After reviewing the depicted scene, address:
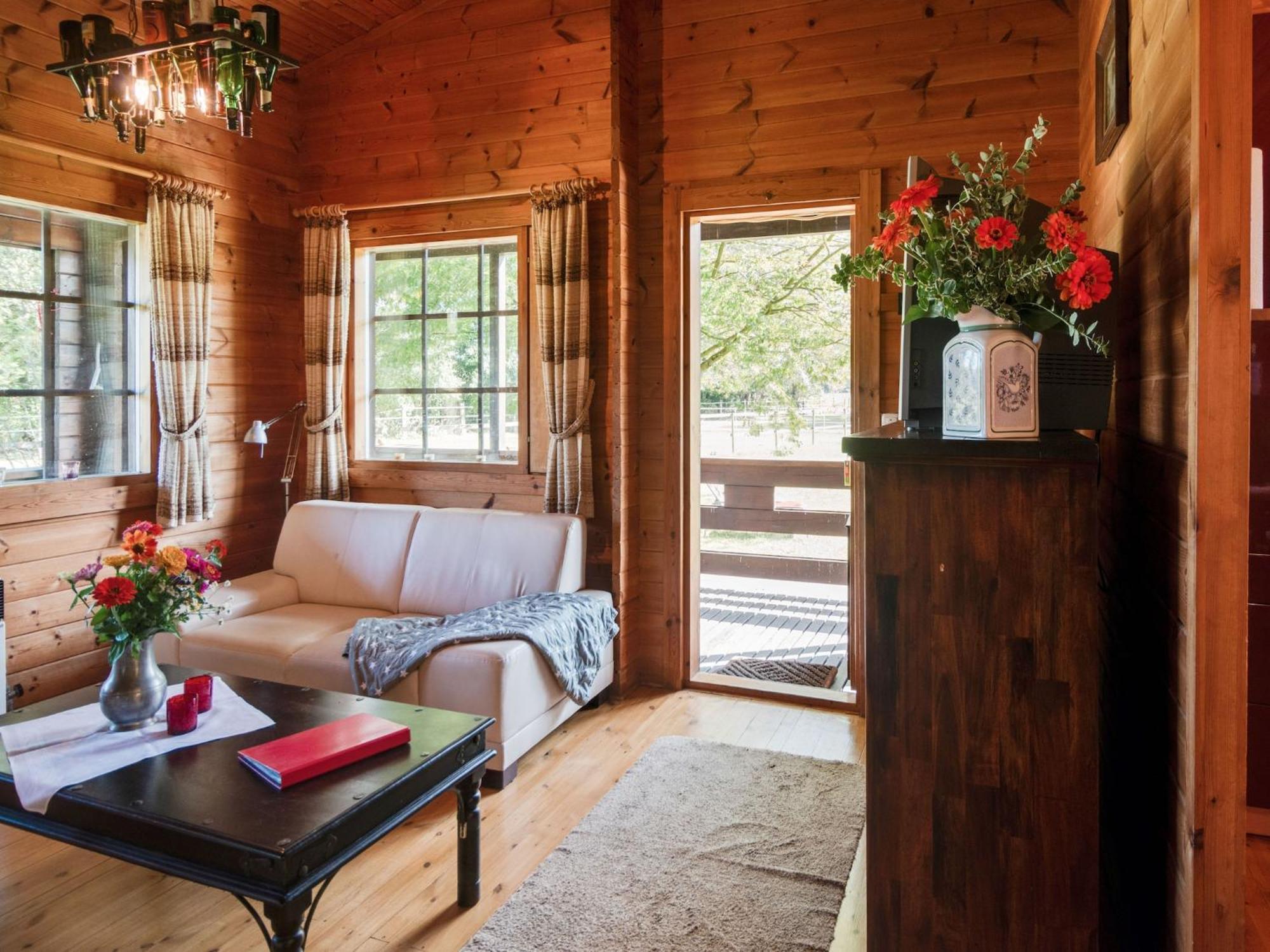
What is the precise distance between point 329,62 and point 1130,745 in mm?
4705

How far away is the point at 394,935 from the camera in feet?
7.13

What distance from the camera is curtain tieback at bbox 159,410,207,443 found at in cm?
396

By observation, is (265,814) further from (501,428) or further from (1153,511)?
(501,428)

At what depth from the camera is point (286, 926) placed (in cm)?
168

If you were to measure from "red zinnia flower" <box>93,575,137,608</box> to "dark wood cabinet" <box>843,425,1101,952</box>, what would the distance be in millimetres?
1796

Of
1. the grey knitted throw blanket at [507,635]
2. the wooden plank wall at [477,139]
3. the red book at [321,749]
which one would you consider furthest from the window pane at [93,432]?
the red book at [321,749]

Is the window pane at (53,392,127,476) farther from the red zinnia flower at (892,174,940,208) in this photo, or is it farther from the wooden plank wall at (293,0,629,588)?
the red zinnia flower at (892,174,940,208)

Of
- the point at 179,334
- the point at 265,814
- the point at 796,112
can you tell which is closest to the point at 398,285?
the point at 179,334

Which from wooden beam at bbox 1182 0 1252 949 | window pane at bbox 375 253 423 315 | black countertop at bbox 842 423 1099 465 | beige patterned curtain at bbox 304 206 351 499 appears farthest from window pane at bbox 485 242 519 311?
wooden beam at bbox 1182 0 1252 949

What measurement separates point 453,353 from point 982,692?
355 centimetres

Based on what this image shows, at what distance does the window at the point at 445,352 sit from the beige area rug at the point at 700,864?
6.46 ft

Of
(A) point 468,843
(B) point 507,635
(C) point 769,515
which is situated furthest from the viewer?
(C) point 769,515

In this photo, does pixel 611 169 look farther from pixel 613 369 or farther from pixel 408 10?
pixel 408 10

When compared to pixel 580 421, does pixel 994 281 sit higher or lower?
higher
